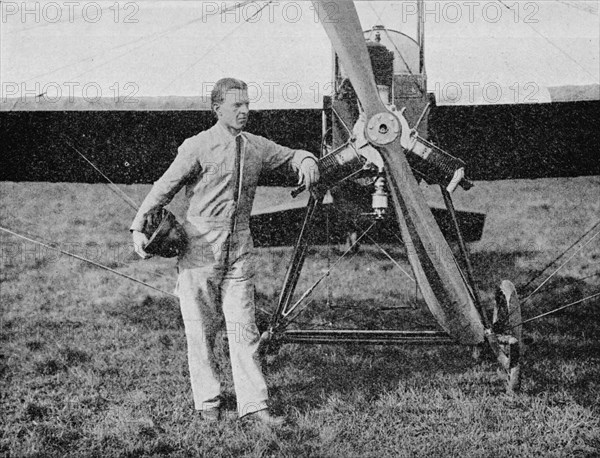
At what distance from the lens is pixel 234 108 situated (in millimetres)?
3619

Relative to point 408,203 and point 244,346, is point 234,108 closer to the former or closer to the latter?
point 408,203

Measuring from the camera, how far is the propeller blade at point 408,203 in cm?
341

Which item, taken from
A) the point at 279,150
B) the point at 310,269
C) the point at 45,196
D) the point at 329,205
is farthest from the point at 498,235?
the point at 45,196

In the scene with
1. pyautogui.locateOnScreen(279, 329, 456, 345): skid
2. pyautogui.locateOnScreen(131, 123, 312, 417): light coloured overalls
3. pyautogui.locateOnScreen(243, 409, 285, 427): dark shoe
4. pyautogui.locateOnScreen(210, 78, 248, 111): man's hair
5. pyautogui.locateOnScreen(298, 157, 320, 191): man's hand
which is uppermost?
pyautogui.locateOnScreen(210, 78, 248, 111): man's hair

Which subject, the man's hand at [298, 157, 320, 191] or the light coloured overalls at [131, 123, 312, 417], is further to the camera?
the man's hand at [298, 157, 320, 191]

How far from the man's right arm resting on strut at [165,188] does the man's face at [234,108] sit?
284mm

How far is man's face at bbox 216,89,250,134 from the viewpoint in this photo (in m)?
3.61

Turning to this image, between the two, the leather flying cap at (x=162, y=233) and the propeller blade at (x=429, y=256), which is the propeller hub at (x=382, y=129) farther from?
the leather flying cap at (x=162, y=233)

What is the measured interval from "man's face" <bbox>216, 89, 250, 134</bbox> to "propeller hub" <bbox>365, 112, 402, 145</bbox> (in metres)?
0.71

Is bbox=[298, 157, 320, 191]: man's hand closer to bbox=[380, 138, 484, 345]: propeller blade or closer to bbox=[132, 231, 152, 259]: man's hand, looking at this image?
bbox=[380, 138, 484, 345]: propeller blade

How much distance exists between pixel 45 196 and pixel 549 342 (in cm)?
1272

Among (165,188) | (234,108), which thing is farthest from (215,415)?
(234,108)

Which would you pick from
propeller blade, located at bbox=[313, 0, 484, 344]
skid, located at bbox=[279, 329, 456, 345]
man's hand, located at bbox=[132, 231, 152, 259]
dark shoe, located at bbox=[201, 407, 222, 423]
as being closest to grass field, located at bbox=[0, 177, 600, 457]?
dark shoe, located at bbox=[201, 407, 222, 423]

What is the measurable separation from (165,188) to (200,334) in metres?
0.84
